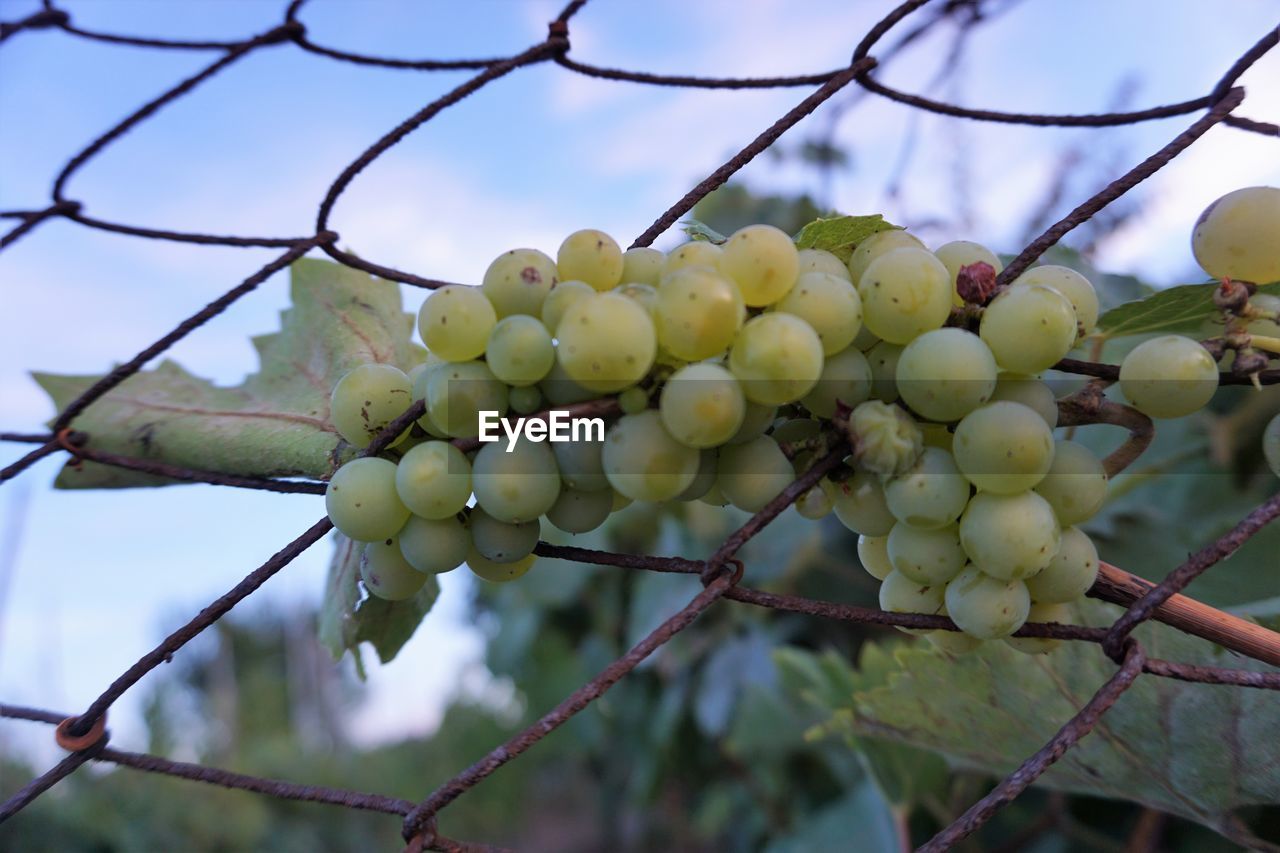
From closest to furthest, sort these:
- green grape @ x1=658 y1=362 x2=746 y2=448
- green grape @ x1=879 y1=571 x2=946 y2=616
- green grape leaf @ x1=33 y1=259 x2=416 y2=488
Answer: green grape @ x1=658 y1=362 x2=746 y2=448 < green grape @ x1=879 y1=571 x2=946 y2=616 < green grape leaf @ x1=33 y1=259 x2=416 y2=488

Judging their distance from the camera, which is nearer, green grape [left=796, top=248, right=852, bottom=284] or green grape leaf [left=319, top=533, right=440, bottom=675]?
green grape [left=796, top=248, right=852, bottom=284]

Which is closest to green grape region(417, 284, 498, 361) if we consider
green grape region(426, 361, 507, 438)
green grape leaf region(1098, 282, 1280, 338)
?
green grape region(426, 361, 507, 438)

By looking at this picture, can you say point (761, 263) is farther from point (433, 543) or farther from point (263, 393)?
point (263, 393)

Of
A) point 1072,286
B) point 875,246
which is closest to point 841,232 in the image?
point 875,246

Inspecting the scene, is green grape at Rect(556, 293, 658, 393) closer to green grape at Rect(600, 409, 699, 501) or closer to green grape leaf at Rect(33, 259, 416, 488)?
green grape at Rect(600, 409, 699, 501)

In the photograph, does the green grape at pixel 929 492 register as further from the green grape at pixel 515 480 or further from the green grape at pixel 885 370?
the green grape at pixel 515 480

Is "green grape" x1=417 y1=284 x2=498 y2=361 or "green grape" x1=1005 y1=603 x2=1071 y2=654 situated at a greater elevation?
"green grape" x1=417 y1=284 x2=498 y2=361
